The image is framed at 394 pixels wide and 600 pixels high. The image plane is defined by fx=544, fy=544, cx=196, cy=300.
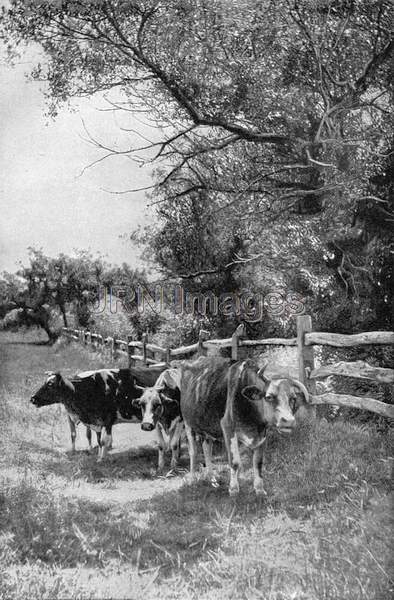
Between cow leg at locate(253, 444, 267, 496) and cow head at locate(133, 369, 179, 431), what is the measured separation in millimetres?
1427

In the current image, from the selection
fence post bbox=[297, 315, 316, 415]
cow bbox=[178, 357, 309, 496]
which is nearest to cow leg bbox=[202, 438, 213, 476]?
cow bbox=[178, 357, 309, 496]

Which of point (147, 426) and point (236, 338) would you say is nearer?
point (147, 426)

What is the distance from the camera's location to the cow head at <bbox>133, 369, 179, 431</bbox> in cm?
576

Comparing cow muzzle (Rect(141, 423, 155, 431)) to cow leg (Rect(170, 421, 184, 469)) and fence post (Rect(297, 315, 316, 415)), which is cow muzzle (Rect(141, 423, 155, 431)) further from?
fence post (Rect(297, 315, 316, 415))

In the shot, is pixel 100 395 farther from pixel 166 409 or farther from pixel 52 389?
pixel 166 409

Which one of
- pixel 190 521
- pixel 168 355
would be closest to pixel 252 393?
pixel 190 521

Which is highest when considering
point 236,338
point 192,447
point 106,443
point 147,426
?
point 236,338

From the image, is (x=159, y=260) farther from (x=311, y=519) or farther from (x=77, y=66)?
(x=311, y=519)

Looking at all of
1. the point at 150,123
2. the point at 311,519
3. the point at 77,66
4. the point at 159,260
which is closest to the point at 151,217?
the point at 159,260

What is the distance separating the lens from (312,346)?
6.62m

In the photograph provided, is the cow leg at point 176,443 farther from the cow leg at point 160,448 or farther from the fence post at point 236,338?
the fence post at point 236,338

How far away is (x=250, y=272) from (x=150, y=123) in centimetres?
189

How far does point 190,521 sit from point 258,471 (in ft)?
2.51

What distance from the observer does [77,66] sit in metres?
5.76
